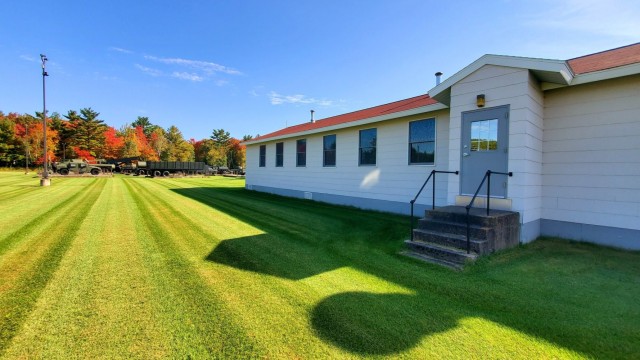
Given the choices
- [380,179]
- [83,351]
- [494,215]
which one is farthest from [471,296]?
[380,179]

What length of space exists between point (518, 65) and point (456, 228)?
302 cm

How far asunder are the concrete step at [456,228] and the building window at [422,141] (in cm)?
283

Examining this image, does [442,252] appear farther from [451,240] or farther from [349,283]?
[349,283]

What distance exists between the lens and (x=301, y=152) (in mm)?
12430

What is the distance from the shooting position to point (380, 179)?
8.79 m

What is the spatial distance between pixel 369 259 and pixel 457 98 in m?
3.76

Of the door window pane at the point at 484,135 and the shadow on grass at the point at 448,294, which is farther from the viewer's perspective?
the door window pane at the point at 484,135

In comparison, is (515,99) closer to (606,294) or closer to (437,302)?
(606,294)

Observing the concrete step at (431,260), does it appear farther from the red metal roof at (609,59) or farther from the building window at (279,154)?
the building window at (279,154)

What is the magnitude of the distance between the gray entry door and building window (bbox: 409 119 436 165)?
1707mm

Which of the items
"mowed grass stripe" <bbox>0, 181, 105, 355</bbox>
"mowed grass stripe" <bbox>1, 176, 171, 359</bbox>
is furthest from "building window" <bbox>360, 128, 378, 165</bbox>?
"mowed grass stripe" <bbox>0, 181, 105, 355</bbox>

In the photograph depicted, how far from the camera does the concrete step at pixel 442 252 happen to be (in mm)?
4133

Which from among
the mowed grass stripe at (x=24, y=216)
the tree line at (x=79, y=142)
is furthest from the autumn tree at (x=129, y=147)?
the mowed grass stripe at (x=24, y=216)

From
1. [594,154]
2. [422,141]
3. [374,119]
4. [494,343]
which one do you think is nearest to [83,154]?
[374,119]
